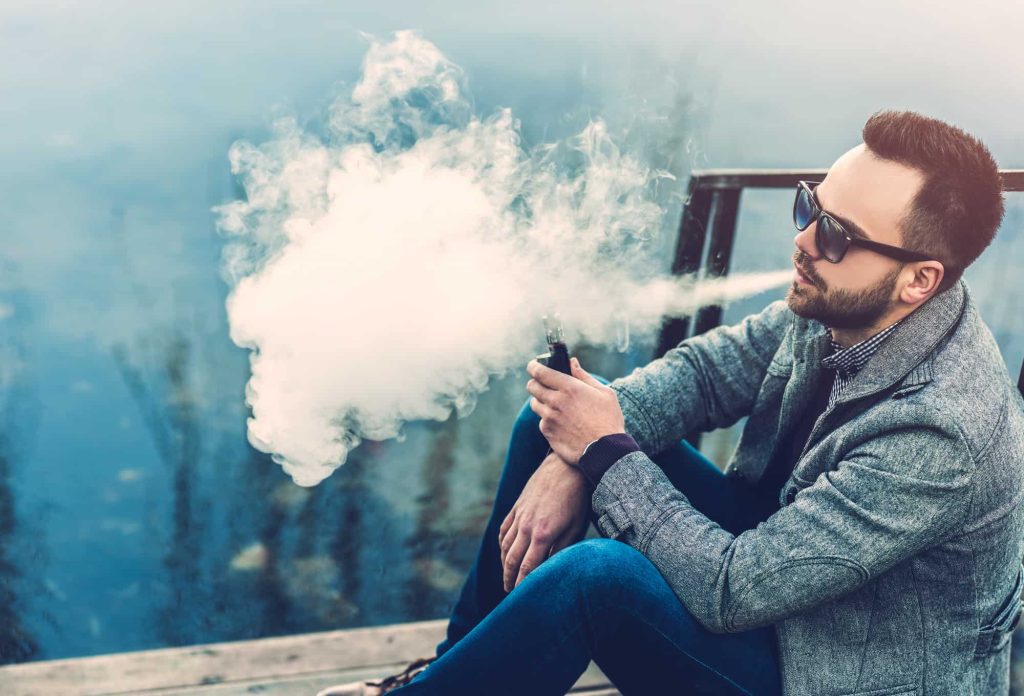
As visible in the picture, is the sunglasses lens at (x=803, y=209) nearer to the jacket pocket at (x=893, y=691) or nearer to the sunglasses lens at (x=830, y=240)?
the sunglasses lens at (x=830, y=240)

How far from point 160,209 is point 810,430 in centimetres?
240

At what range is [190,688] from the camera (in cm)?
214

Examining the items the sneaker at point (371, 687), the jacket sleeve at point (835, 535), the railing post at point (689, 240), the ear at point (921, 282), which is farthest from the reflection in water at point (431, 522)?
the ear at point (921, 282)

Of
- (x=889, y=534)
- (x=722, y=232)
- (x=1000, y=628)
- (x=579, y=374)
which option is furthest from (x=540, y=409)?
(x=722, y=232)

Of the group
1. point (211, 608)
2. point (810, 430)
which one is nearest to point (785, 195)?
point (810, 430)

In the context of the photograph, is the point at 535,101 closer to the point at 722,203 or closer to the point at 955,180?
the point at 722,203

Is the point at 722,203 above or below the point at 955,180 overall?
below

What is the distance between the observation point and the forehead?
1563mm

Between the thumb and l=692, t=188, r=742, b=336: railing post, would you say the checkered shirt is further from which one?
l=692, t=188, r=742, b=336: railing post

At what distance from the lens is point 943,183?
1549 mm

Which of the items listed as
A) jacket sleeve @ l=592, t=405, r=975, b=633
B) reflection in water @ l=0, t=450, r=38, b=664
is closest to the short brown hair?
jacket sleeve @ l=592, t=405, r=975, b=633

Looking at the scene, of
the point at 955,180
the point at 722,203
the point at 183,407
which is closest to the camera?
the point at 955,180

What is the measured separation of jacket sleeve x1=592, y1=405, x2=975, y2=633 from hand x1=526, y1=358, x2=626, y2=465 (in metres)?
0.30

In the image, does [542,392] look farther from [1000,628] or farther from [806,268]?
[1000,628]
